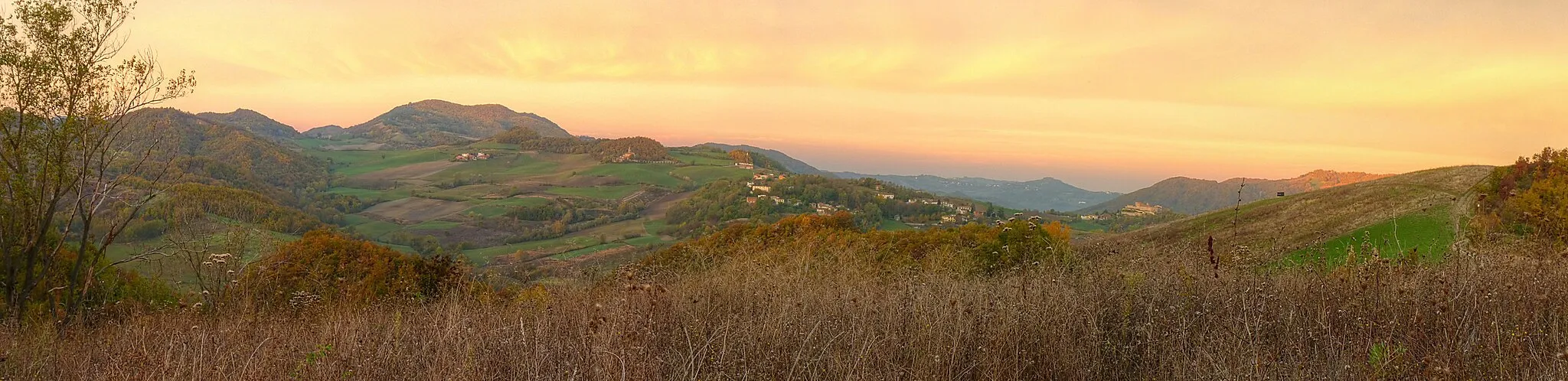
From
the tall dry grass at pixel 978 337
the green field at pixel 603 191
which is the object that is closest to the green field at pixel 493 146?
the green field at pixel 603 191

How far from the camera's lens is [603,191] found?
413ft

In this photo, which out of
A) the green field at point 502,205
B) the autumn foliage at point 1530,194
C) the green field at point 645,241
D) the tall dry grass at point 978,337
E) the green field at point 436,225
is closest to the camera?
the tall dry grass at point 978,337

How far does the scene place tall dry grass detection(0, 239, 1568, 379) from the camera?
3100 millimetres

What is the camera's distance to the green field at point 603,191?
4769 inches

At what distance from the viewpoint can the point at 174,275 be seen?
49.9 feet

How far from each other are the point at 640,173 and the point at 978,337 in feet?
457

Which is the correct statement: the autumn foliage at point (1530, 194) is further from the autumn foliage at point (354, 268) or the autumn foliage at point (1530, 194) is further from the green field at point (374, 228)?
the green field at point (374, 228)

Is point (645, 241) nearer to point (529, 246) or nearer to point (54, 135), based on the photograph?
point (529, 246)

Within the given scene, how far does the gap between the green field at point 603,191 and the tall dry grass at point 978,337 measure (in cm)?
11788

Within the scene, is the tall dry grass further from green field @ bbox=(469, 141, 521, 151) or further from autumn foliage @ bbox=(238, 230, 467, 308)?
green field @ bbox=(469, 141, 521, 151)

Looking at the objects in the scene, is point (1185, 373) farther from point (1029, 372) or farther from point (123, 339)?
point (123, 339)

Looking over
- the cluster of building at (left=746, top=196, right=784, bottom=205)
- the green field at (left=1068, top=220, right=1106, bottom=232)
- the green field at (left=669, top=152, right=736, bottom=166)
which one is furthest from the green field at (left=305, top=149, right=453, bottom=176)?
the green field at (left=1068, top=220, right=1106, bottom=232)

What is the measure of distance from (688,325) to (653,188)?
12346 cm

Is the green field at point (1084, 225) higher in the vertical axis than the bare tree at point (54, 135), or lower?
lower
